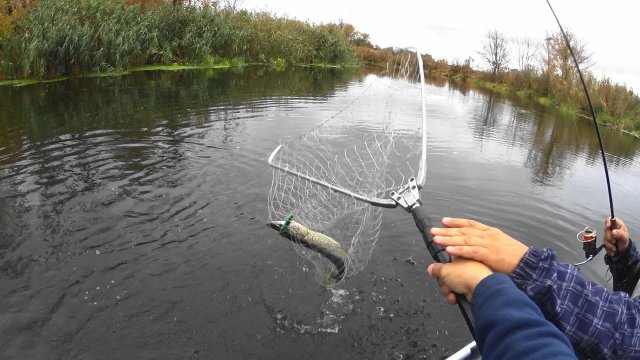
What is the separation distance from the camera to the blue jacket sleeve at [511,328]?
3.68ft

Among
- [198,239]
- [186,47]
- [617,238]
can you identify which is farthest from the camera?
[186,47]

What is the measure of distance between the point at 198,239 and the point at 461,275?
4.16 m

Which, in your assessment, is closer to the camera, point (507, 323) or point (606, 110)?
point (507, 323)

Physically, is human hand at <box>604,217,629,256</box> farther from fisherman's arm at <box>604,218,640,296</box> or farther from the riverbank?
the riverbank

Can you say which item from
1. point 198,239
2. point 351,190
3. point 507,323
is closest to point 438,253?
point 507,323

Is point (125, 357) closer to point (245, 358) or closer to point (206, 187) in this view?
point (245, 358)

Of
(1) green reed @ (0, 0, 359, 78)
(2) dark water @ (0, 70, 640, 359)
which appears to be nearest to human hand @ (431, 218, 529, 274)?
(2) dark water @ (0, 70, 640, 359)

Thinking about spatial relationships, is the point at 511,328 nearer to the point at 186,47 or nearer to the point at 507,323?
the point at 507,323

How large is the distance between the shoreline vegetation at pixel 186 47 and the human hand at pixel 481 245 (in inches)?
77.1

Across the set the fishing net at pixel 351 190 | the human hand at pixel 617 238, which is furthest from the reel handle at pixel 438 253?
the human hand at pixel 617 238

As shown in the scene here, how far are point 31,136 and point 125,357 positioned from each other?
6277mm

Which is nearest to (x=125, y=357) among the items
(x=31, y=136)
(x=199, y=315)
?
(x=199, y=315)

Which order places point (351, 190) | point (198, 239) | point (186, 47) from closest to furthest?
point (351, 190) → point (198, 239) → point (186, 47)

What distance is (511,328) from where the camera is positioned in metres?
1.16
